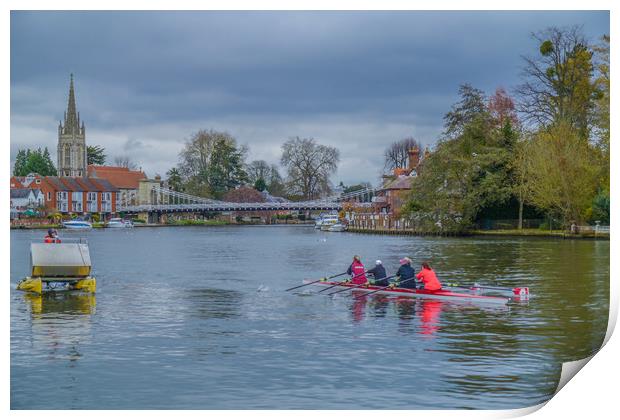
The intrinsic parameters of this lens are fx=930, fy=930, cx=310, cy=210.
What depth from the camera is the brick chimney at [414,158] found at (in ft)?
184

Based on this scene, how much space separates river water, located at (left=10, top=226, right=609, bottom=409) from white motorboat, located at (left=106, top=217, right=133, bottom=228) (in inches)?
2012

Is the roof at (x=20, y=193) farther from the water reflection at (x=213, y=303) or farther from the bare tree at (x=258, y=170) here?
the water reflection at (x=213, y=303)

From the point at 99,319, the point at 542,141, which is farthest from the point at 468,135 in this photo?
the point at 99,319

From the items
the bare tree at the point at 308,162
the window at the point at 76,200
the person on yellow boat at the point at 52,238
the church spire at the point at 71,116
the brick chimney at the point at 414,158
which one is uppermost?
the brick chimney at the point at 414,158

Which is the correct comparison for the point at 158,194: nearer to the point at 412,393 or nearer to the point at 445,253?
the point at 445,253

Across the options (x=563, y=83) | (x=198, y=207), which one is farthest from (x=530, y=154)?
(x=198, y=207)

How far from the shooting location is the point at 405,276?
21344mm

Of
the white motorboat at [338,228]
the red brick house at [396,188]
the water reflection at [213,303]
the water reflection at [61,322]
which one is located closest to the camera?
the water reflection at [61,322]

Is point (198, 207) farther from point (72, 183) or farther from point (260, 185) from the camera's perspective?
point (72, 183)

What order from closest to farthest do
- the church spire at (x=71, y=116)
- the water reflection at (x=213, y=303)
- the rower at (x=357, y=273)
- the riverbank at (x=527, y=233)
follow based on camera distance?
the water reflection at (x=213, y=303) → the rower at (x=357, y=273) → the church spire at (x=71, y=116) → the riverbank at (x=527, y=233)

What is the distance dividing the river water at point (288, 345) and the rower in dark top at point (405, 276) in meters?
0.39

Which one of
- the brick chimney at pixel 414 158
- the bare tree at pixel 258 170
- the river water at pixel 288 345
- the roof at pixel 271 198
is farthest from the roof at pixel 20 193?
the brick chimney at pixel 414 158

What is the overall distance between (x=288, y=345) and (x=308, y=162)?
2668cm

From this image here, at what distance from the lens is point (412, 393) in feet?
40.8
